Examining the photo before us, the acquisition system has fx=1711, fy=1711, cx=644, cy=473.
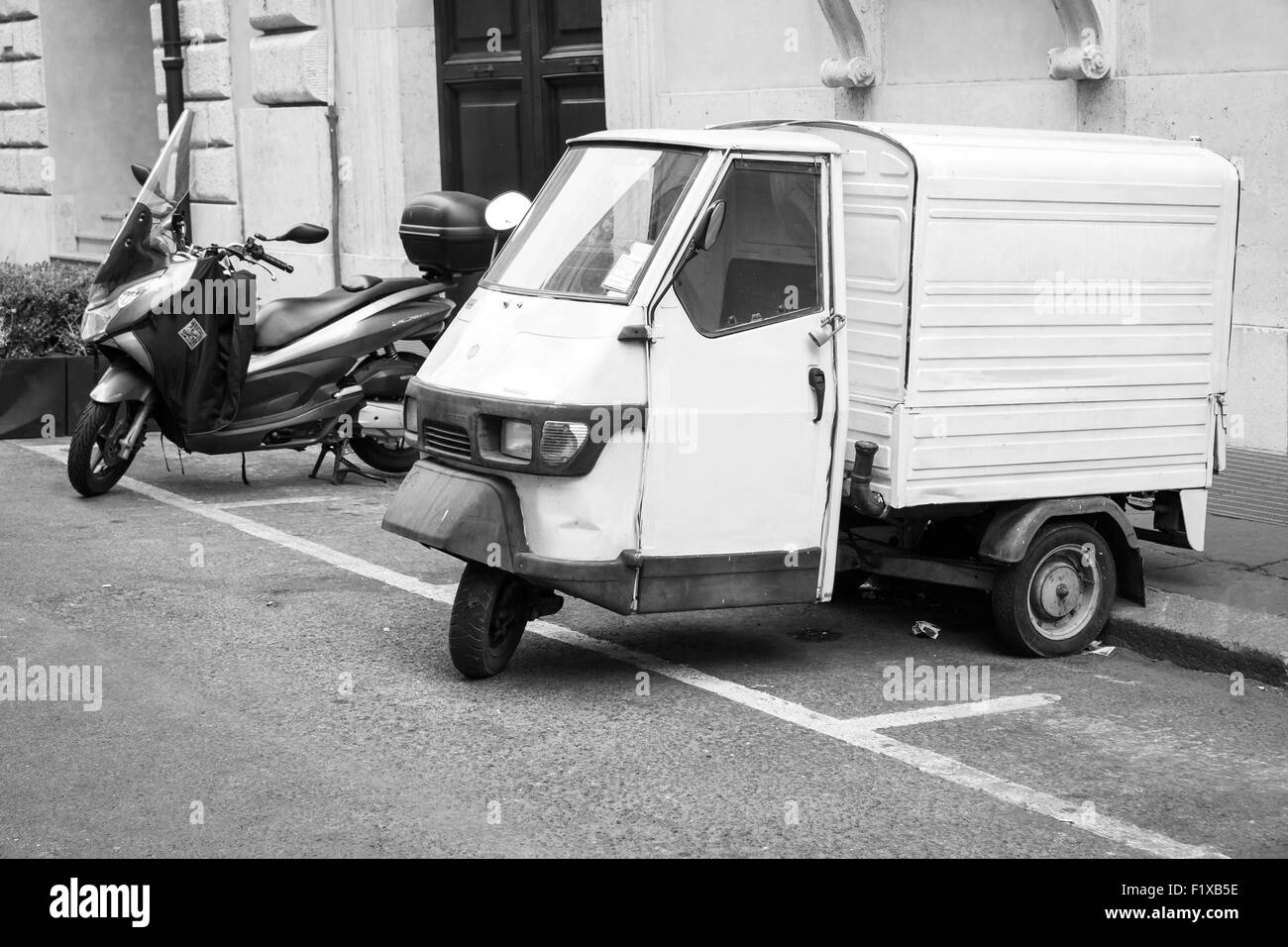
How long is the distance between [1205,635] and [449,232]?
4898 millimetres

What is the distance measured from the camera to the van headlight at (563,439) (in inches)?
213

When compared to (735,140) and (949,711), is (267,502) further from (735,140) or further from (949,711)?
(949,711)

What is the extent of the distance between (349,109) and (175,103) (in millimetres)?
2680

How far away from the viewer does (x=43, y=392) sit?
1111 cm

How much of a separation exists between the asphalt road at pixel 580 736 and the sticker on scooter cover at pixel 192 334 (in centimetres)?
177

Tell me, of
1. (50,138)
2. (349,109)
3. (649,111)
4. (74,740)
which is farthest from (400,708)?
(50,138)

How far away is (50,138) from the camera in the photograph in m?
19.4

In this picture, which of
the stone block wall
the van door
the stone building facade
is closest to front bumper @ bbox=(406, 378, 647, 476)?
the van door

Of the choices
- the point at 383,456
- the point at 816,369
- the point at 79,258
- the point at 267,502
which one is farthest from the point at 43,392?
the point at 79,258

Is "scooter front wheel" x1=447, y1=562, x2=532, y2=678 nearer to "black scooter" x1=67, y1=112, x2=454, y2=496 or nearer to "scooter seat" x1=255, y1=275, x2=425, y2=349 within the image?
"black scooter" x1=67, y1=112, x2=454, y2=496

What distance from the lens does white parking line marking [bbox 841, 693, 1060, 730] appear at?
539 cm

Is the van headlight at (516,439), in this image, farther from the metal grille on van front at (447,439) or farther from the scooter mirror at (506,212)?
the scooter mirror at (506,212)

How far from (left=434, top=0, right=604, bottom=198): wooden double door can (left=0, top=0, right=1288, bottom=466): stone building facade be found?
41mm
